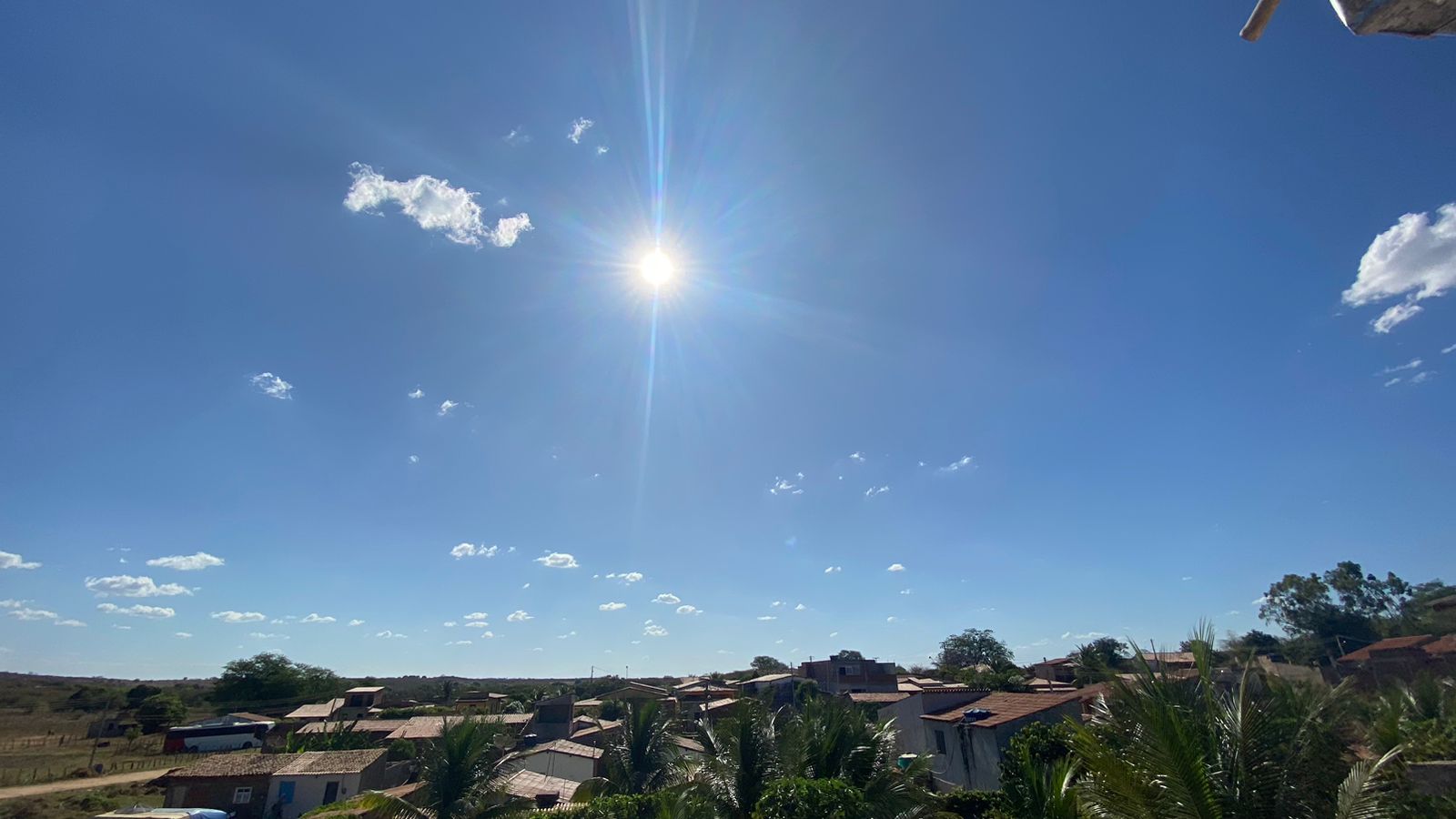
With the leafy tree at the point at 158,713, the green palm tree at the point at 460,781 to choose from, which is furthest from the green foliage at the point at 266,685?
→ the green palm tree at the point at 460,781

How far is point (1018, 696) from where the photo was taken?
30.1m

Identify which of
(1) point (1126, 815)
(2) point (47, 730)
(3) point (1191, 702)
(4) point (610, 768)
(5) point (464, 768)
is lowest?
(2) point (47, 730)

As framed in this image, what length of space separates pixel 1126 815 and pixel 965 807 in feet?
54.8

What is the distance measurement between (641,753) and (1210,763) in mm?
20473

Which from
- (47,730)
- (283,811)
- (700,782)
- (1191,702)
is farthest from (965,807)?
(47,730)

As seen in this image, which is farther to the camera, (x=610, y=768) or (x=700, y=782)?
(x=610, y=768)

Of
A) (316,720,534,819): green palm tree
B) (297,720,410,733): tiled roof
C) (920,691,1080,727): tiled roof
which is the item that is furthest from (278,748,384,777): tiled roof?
(920,691,1080,727): tiled roof

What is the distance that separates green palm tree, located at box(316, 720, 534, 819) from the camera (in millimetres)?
15484

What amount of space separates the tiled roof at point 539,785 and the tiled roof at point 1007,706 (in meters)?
18.5

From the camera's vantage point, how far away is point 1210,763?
634 cm

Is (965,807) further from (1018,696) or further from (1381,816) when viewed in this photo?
(1381,816)

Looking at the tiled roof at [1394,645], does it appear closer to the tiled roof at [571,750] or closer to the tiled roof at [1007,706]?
the tiled roof at [1007,706]

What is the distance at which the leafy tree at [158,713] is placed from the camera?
63.1m

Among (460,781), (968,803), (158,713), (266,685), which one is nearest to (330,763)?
(460,781)
